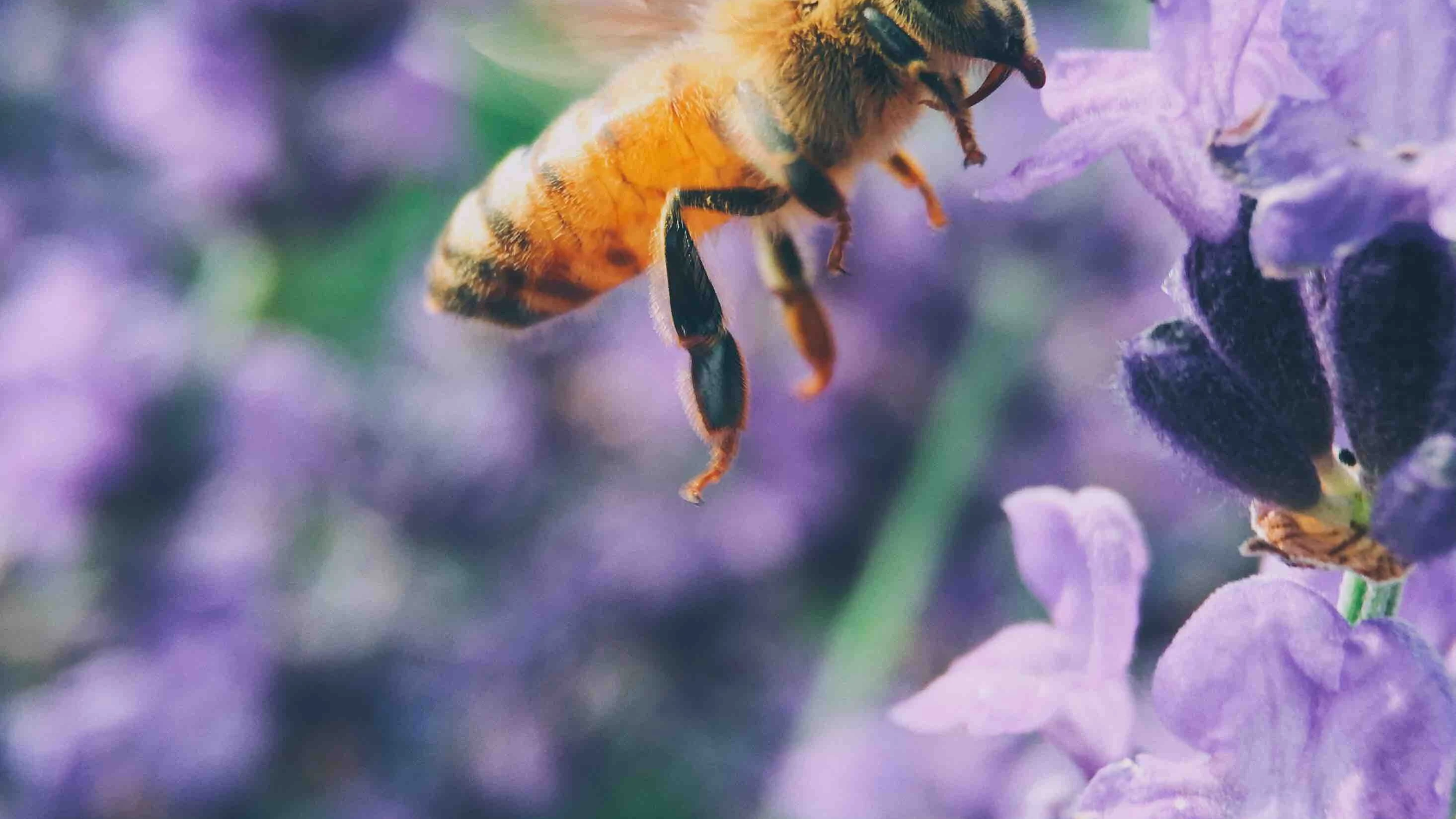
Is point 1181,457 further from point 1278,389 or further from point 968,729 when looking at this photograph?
point 968,729

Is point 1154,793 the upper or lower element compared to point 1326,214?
lower

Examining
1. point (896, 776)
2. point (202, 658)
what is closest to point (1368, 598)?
point (896, 776)

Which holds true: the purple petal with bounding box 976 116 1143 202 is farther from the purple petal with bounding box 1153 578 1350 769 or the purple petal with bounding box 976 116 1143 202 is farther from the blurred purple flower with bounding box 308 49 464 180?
the blurred purple flower with bounding box 308 49 464 180

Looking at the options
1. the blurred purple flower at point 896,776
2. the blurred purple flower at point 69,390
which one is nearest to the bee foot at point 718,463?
the blurred purple flower at point 896,776

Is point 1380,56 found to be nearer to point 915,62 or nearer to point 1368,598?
point 1368,598

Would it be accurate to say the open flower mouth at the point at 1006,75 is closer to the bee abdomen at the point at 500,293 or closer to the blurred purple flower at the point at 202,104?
the bee abdomen at the point at 500,293

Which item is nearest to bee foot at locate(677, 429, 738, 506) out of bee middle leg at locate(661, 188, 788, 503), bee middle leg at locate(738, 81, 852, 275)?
bee middle leg at locate(661, 188, 788, 503)

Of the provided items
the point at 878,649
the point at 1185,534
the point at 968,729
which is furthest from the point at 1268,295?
the point at 1185,534
